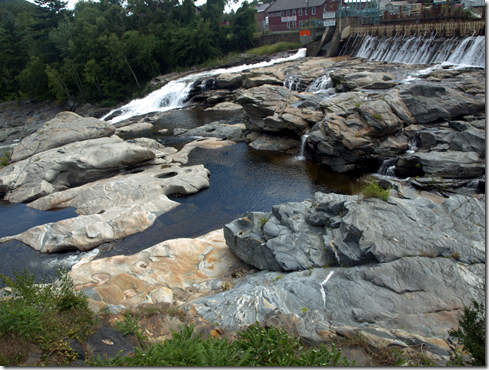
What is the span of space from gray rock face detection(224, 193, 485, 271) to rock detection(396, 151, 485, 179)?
20.6ft

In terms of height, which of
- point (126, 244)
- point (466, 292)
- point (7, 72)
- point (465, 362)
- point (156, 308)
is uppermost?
point (7, 72)

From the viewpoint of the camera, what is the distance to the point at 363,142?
711 inches

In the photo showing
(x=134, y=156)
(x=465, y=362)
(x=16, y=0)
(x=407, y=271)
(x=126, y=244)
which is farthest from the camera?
(x=16, y=0)

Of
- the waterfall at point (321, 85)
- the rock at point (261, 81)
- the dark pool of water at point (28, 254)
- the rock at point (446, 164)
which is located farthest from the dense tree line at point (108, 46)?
the rock at point (446, 164)

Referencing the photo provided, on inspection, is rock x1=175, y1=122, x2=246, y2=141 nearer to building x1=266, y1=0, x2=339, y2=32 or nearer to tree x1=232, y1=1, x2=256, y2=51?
tree x1=232, y1=1, x2=256, y2=51

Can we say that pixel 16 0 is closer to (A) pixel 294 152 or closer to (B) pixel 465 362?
(A) pixel 294 152

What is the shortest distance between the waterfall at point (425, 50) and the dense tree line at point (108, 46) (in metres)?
27.1

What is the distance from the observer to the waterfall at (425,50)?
2708 centimetres

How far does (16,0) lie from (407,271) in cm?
16441

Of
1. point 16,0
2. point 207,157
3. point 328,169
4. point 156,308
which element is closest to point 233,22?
point 207,157

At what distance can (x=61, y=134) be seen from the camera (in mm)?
22125

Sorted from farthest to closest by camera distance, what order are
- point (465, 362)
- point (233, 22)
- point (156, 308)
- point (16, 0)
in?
point (16, 0) → point (233, 22) → point (156, 308) → point (465, 362)

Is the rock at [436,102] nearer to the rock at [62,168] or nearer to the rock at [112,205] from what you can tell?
the rock at [112,205]

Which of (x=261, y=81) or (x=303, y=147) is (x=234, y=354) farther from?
(x=261, y=81)
